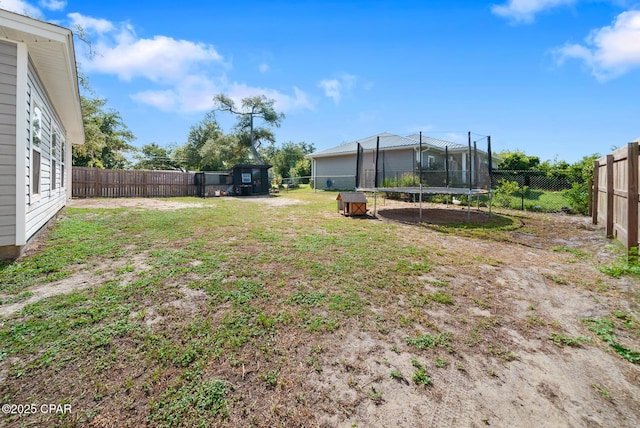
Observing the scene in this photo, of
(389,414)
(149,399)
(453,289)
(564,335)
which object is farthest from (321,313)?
(564,335)

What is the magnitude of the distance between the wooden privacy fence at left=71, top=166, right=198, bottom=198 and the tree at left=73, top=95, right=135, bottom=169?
485 cm

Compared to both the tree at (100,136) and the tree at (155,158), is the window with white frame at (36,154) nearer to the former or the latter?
the tree at (100,136)

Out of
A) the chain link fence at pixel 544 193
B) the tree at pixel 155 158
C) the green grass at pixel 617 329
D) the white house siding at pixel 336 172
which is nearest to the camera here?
the green grass at pixel 617 329

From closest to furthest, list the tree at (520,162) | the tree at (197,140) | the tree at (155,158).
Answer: the tree at (520,162), the tree at (197,140), the tree at (155,158)

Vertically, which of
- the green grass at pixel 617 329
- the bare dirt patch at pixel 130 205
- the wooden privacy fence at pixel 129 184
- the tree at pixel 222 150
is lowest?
the green grass at pixel 617 329

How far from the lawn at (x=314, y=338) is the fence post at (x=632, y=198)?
425 mm

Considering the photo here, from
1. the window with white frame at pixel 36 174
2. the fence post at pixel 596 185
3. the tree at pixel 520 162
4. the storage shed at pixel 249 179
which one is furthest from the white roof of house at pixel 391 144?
the window with white frame at pixel 36 174

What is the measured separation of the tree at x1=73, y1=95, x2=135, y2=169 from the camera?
18.6 meters

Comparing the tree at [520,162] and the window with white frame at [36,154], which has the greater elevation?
the tree at [520,162]

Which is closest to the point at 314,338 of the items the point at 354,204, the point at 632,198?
the point at 632,198

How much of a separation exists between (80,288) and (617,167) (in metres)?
8.81

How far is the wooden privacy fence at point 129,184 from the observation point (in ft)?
47.3

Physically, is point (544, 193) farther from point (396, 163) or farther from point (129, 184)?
point (129, 184)

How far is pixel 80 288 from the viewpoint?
3078mm
